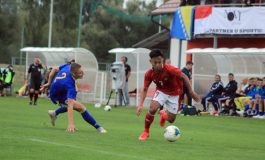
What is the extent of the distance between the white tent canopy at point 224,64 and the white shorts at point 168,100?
1515 centimetres

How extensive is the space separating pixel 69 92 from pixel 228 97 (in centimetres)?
1525

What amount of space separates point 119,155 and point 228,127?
1174 centimetres

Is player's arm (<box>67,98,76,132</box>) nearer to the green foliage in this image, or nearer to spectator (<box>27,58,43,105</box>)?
spectator (<box>27,58,43,105</box>)

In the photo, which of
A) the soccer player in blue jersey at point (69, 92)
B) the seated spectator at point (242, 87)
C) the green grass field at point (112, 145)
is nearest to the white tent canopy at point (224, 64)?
the seated spectator at point (242, 87)

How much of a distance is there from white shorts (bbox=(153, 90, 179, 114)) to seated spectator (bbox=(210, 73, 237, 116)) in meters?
14.4

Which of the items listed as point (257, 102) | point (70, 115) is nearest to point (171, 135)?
point (70, 115)

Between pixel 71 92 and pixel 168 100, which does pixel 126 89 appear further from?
pixel 168 100

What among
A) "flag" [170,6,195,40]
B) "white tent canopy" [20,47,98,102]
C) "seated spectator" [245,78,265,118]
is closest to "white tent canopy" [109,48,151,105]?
"flag" [170,6,195,40]

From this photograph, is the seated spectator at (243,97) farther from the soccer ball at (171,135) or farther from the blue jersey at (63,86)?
the soccer ball at (171,135)

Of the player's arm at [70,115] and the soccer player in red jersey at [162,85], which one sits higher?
the soccer player in red jersey at [162,85]

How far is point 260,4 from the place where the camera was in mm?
35719

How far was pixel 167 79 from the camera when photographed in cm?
1596

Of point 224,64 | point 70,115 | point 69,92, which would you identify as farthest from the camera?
point 224,64

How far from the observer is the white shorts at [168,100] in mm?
16258
